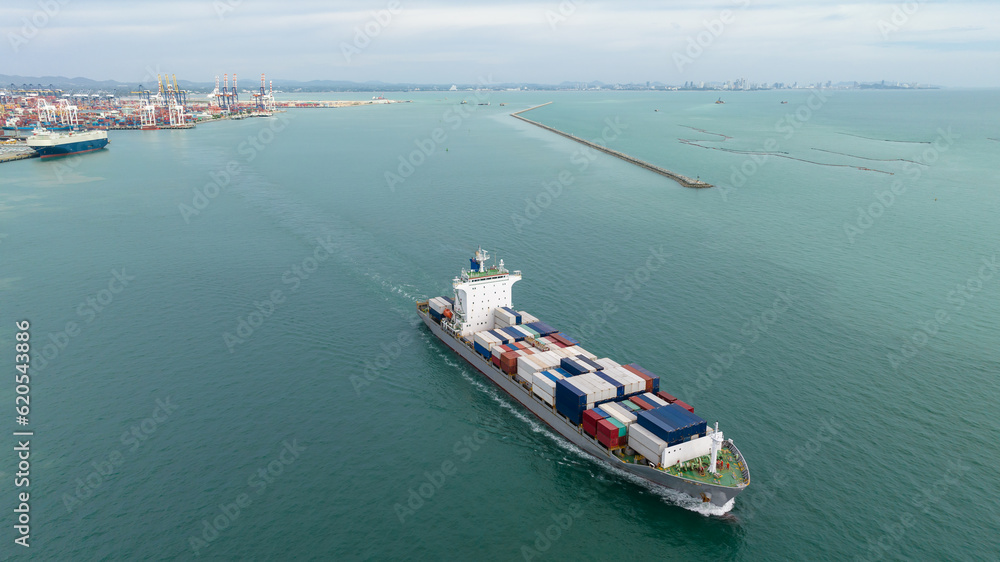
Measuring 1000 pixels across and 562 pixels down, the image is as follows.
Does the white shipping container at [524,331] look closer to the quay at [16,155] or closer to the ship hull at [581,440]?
the ship hull at [581,440]

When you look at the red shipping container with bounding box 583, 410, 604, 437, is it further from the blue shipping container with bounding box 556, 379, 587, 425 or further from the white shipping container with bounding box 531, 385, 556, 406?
the white shipping container with bounding box 531, 385, 556, 406

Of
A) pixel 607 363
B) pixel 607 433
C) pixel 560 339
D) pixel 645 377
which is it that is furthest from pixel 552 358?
pixel 607 433

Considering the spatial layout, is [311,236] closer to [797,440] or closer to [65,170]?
[797,440]

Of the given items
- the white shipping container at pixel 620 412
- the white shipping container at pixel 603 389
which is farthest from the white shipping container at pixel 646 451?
the white shipping container at pixel 603 389

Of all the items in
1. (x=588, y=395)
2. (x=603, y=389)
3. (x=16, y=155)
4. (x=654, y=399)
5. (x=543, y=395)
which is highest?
(x=603, y=389)

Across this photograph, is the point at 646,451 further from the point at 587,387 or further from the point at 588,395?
the point at 587,387
